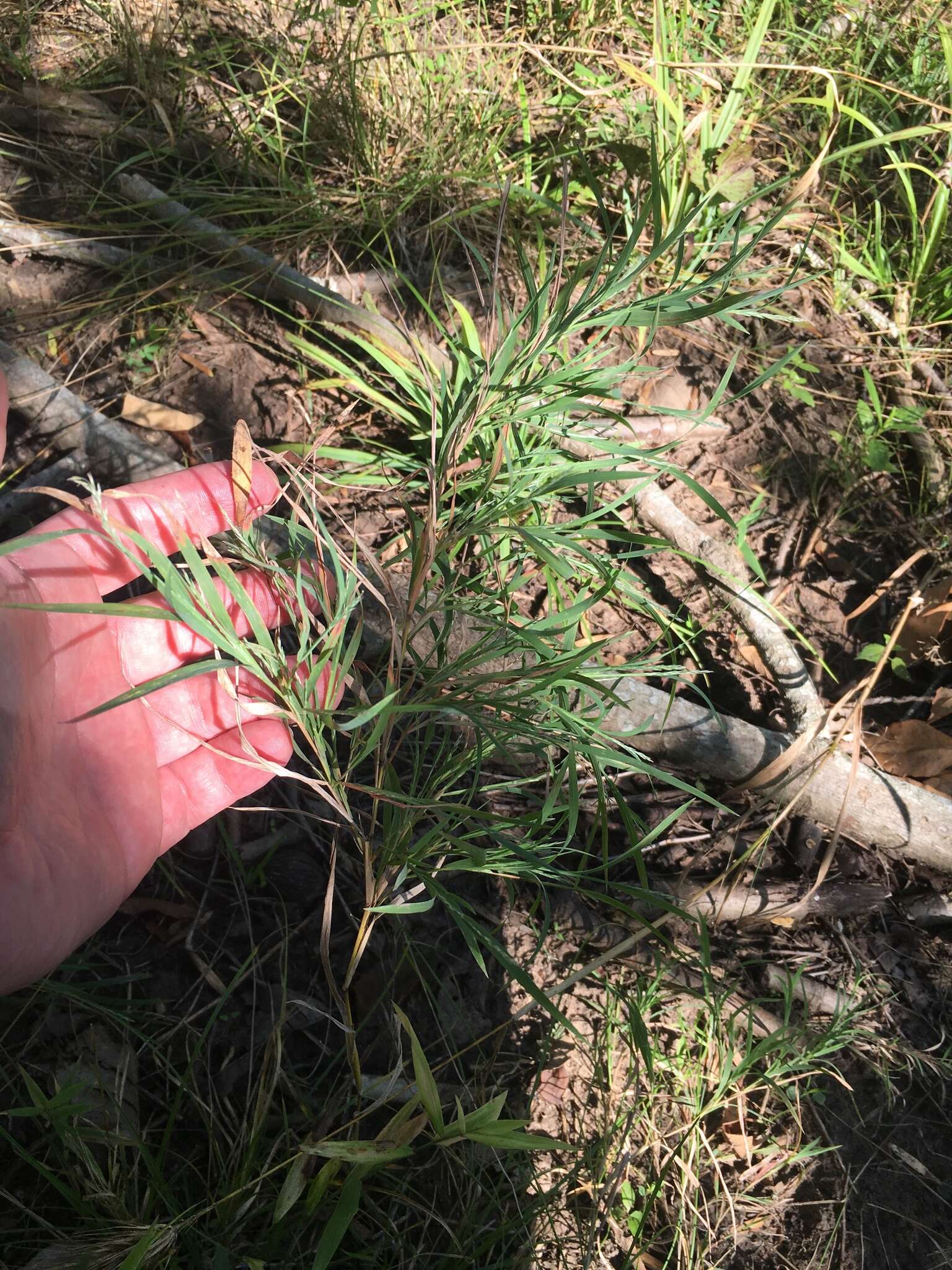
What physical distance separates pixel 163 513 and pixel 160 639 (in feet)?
0.78

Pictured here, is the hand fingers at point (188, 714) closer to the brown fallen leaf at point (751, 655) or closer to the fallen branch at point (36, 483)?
the fallen branch at point (36, 483)

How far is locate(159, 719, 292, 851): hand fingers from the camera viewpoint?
4.80 feet

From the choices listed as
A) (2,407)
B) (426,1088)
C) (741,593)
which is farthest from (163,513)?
(741,593)

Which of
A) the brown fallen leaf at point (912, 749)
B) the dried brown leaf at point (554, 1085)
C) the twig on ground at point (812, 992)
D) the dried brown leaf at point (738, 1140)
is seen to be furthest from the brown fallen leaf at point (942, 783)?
the dried brown leaf at point (554, 1085)

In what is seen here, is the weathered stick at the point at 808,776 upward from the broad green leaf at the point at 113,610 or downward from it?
downward

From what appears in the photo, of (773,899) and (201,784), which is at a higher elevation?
(201,784)

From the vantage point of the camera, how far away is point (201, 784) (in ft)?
4.86

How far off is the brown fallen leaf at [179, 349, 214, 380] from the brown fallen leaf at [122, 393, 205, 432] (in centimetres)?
16

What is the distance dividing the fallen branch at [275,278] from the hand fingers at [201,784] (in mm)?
1100

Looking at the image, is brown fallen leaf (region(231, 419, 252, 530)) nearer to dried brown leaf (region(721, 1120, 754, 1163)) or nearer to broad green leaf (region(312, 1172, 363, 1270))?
broad green leaf (region(312, 1172, 363, 1270))

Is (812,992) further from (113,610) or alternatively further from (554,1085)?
(113,610)

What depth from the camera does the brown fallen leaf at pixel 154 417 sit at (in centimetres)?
201

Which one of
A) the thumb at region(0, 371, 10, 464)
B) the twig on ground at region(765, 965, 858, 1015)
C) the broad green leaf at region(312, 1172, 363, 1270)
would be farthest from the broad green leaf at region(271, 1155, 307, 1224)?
the twig on ground at region(765, 965, 858, 1015)

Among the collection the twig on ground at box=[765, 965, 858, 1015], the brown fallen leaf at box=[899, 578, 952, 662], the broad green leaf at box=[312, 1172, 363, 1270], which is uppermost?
the broad green leaf at box=[312, 1172, 363, 1270]
